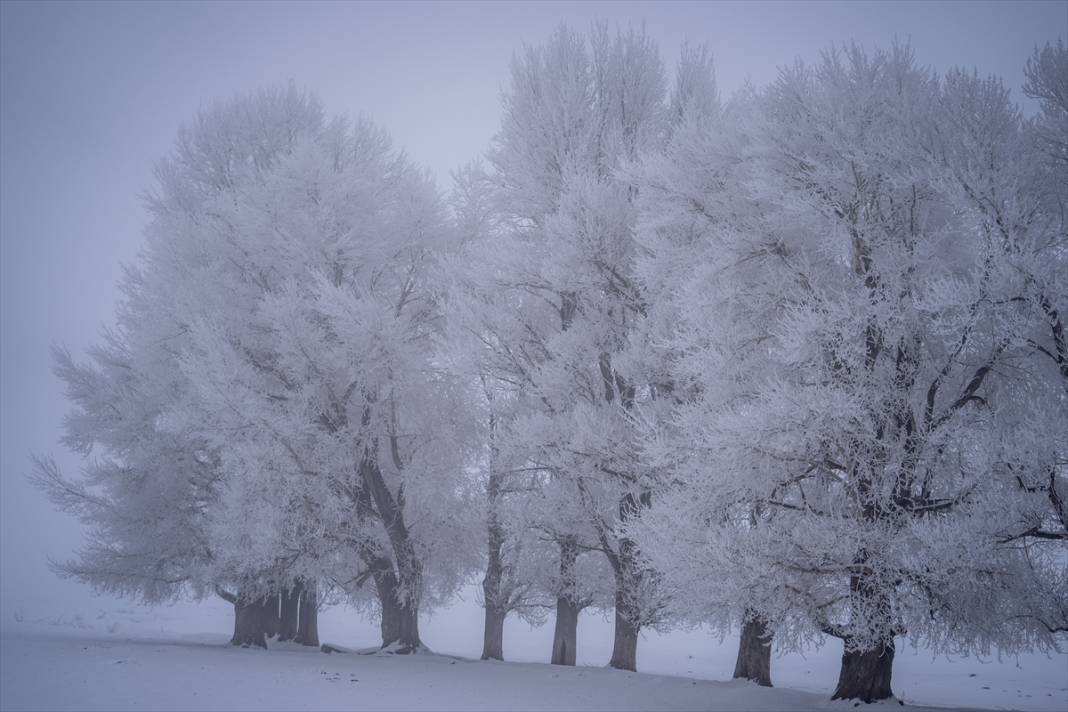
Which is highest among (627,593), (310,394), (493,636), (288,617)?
(310,394)

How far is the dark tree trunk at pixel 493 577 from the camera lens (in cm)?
1232

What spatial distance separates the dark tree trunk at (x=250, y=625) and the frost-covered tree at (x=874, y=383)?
37.0ft

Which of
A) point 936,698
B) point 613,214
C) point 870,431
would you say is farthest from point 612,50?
point 936,698

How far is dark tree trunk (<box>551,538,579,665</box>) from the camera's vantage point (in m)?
11.8

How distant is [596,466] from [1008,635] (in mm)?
5033

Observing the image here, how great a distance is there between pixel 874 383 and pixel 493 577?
807cm

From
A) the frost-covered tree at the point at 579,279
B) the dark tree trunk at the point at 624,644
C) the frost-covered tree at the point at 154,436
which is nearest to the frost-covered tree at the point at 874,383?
the frost-covered tree at the point at 579,279

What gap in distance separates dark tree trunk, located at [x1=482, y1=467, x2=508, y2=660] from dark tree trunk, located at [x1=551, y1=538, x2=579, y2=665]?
1155mm

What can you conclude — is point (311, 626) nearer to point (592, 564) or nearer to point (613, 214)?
point (592, 564)

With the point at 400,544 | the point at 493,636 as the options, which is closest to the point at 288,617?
the point at 493,636

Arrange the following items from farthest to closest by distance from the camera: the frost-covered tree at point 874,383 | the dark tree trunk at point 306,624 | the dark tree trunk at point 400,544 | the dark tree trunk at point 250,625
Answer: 1. the dark tree trunk at point 306,624
2. the dark tree trunk at point 250,625
3. the dark tree trunk at point 400,544
4. the frost-covered tree at point 874,383

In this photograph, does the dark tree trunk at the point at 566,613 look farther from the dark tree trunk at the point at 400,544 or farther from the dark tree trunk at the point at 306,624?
the dark tree trunk at the point at 306,624

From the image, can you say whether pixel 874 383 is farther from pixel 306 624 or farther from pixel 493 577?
pixel 306 624

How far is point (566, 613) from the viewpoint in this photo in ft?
41.0
